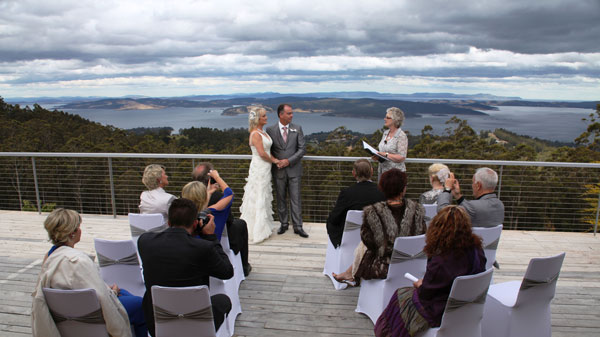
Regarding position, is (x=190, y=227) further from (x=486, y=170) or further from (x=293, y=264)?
(x=486, y=170)

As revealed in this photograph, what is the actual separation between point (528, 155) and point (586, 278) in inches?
445

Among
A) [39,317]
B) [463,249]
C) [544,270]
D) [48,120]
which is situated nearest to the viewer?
[39,317]

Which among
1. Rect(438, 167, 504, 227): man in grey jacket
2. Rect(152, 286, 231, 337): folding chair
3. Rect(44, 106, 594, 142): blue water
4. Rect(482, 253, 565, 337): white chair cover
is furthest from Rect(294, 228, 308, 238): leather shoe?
Rect(44, 106, 594, 142): blue water

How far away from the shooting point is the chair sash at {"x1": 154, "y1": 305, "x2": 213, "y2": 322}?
79.4 inches

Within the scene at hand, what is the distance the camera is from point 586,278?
3865 millimetres

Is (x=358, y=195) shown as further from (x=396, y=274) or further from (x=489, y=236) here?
(x=489, y=236)

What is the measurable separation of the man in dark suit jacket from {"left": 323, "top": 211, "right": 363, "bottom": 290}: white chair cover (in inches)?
4.6

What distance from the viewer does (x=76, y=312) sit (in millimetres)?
1979

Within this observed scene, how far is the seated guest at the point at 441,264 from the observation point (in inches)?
81.2

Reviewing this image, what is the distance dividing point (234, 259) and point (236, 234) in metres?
0.24

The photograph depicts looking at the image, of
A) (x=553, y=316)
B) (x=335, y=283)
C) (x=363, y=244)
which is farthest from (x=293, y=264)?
(x=553, y=316)

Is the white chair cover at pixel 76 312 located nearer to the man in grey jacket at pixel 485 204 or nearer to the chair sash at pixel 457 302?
the chair sash at pixel 457 302

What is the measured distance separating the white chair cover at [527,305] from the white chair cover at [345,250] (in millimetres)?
1149

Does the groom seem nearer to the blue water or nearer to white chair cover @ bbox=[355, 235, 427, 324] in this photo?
white chair cover @ bbox=[355, 235, 427, 324]
